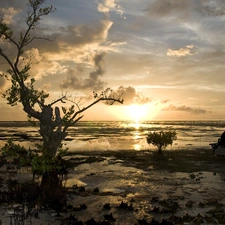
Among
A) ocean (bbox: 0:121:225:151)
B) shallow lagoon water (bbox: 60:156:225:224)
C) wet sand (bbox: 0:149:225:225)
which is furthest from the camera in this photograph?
ocean (bbox: 0:121:225:151)

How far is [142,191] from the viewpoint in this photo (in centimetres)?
1745

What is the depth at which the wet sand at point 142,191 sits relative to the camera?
41.7ft

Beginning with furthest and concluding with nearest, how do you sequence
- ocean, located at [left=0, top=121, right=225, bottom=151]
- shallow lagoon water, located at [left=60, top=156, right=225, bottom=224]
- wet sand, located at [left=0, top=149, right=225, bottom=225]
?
ocean, located at [left=0, top=121, right=225, bottom=151] → shallow lagoon water, located at [left=60, top=156, right=225, bottom=224] → wet sand, located at [left=0, top=149, right=225, bottom=225]

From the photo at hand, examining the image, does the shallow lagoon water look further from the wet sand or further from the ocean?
the ocean

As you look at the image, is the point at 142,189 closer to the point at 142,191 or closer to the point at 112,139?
the point at 142,191

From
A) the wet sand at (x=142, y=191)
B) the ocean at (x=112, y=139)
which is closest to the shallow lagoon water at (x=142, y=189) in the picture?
the wet sand at (x=142, y=191)

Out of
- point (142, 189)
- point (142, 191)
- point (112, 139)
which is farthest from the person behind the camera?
point (112, 139)

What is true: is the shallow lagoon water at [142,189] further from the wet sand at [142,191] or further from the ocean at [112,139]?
the ocean at [112,139]

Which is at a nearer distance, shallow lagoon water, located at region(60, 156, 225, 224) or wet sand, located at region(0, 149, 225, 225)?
wet sand, located at region(0, 149, 225, 225)

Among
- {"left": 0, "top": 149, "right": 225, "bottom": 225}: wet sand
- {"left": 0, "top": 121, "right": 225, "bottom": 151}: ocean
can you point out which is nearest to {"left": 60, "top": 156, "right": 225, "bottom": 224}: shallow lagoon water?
{"left": 0, "top": 149, "right": 225, "bottom": 225}: wet sand

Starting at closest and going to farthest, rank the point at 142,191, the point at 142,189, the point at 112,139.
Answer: the point at 142,191, the point at 142,189, the point at 112,139

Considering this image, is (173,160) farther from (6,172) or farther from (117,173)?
(6,172)

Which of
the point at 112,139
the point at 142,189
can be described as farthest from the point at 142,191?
the point at 112,139

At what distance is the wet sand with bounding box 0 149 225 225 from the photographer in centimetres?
1270
